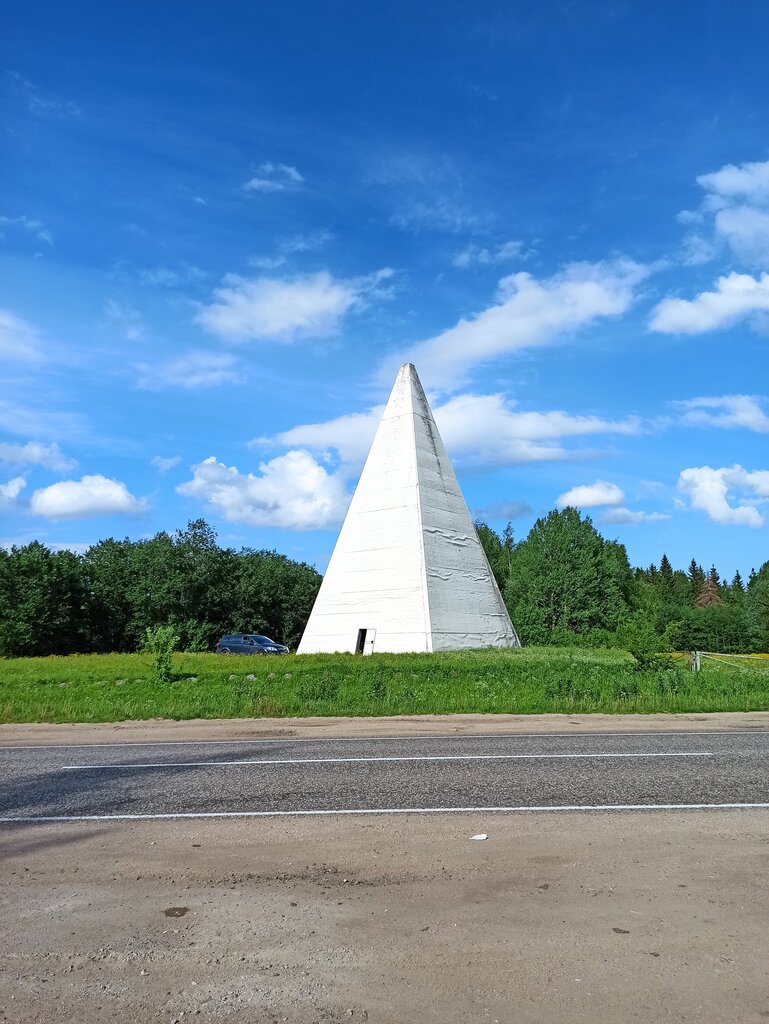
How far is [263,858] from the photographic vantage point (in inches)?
244

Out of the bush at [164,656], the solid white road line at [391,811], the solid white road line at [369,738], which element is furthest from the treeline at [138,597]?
the solid white road line at [391,811]

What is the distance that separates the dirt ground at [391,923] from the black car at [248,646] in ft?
113

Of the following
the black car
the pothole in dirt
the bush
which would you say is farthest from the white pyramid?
the pothole in dirt

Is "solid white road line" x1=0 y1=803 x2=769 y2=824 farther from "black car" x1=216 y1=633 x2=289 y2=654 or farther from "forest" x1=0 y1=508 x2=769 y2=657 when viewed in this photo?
"forest" x1=0 y1=508 x2=769 y2=657

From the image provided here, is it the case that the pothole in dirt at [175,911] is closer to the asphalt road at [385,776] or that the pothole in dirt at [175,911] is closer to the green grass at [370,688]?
the asphalt road at [385,776]

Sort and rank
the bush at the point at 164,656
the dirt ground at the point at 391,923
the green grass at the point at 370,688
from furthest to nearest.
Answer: the bush at the point at 164,656
the green grass at the point at 370,688
the dirt ground at the point at 391,923

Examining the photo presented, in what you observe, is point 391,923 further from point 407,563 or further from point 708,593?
point 708,593

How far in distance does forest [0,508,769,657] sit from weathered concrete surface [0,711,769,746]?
32490 mm

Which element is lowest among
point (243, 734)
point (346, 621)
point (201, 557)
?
point (243, 734)

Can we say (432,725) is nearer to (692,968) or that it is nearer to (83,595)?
(692,968)

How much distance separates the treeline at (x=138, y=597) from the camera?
5219 centimetres

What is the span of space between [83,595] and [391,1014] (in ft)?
190

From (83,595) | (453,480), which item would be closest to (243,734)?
(453,480)

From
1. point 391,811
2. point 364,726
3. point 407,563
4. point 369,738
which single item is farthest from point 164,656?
point 391,811
